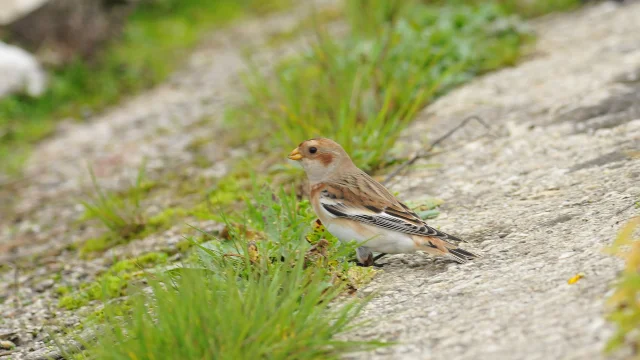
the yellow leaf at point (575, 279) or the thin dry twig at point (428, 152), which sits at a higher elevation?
the thin dry twig at point (428, 152)

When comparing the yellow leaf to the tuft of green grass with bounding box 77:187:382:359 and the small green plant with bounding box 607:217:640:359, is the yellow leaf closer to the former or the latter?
the small green plant with bounding box 607:217:640:359

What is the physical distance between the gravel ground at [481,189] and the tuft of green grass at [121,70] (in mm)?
247

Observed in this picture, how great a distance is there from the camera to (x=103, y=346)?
11.1ft

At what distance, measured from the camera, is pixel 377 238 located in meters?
4.18

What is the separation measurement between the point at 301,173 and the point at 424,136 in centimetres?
102

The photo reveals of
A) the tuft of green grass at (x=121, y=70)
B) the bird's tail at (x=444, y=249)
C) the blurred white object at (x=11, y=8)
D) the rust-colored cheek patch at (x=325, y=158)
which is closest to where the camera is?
the bird's tail at (x=444, y=249)

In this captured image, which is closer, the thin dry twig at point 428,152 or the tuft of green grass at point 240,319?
the tuft of green grass at point 240,319

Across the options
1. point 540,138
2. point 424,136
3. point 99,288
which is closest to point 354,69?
point 424,136

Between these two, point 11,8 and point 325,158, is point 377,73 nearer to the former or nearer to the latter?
point 325,158

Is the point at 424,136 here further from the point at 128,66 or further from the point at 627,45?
the point at 128,66

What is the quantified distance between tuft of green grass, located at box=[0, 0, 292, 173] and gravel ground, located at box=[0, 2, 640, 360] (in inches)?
9.7

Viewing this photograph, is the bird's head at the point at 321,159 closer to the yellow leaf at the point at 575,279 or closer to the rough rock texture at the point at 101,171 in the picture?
the rough rock texture at the point at 101,171

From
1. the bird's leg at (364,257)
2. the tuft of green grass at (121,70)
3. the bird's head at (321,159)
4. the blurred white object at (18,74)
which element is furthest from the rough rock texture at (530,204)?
the blurred white object at (18,74)

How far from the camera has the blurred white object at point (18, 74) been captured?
338 inches
